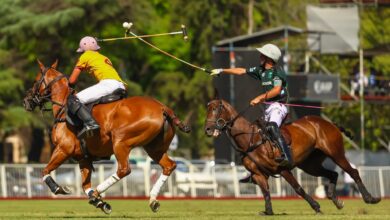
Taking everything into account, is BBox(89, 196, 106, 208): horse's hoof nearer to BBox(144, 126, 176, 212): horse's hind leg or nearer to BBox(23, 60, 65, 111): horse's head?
BBox(144, 126, 176, 212): horse's hind leg

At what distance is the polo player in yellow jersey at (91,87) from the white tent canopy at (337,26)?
25543mm

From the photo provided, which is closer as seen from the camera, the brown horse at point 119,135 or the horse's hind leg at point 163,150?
the brown horse at point 119,135

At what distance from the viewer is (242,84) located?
37.3 m

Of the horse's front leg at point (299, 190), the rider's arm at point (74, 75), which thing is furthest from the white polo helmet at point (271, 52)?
the rider's arm at point (74, 75)

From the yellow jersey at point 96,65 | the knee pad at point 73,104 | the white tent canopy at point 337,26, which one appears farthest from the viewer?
the white tent canopy at point 337,26

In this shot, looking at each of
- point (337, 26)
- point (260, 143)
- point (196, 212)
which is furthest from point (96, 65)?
point (337, 26)

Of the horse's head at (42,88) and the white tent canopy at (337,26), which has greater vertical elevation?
the white tent canopy at (337,26)

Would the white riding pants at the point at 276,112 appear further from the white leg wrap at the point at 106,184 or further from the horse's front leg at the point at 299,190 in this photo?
the white leg wrap at the point at 106,184

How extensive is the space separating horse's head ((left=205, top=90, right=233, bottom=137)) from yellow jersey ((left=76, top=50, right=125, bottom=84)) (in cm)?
183

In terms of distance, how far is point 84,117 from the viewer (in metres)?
19.2

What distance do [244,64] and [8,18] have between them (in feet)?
51.4

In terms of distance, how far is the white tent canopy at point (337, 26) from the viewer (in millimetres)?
44875

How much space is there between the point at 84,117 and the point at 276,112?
3380 millimetres

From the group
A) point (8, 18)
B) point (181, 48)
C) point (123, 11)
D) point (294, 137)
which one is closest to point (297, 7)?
point (181, 48)
